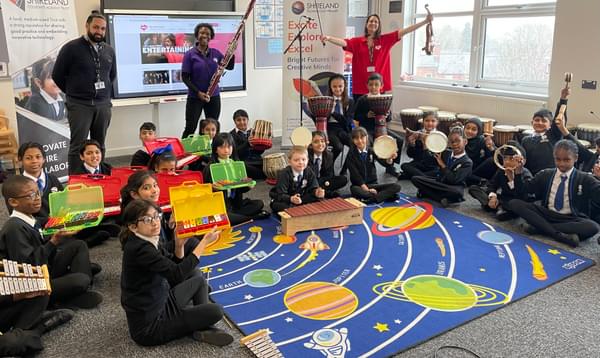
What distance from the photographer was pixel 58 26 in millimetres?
5199

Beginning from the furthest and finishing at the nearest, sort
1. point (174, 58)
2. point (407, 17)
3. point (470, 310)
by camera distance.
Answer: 1. point (407, 17)
2. point (174, 58)
3. point (470, 310)

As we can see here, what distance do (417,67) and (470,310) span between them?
19.3 feet

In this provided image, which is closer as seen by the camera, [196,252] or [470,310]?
[196,252]

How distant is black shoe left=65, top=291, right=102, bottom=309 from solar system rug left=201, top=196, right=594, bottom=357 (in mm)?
692

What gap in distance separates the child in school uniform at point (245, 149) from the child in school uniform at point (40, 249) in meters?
2.60

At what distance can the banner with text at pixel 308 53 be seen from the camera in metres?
6.49

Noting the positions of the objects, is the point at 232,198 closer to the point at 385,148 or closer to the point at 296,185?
the point at 296,185

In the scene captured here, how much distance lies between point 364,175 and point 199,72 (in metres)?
2.18

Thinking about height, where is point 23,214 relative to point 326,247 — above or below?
above

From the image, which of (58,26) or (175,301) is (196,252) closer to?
(175,301)

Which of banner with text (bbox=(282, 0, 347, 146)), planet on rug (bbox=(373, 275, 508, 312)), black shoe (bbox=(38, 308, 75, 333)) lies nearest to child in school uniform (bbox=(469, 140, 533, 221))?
planet on rug (bbox=(373, 275, 508, 312))

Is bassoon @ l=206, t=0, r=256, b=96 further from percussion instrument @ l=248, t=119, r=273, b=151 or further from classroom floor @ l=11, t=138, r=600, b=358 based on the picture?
classroom floor @ l=11, t=138, r=600, b=358

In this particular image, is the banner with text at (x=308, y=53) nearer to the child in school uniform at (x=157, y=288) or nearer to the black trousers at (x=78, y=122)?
the black trousers at (x=78, y=122)

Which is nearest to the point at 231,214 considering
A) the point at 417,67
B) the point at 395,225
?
the point at 395,225
